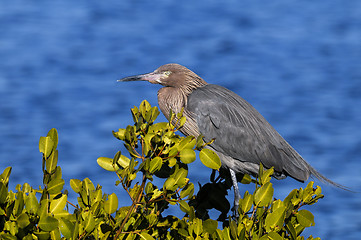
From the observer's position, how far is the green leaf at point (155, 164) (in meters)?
2.46

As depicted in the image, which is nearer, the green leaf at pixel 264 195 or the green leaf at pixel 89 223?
the green leaf at pixel 89 223

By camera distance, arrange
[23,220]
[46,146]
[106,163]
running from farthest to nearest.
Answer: [106,163] < [46,146] < [23,220]

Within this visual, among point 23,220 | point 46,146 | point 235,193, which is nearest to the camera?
point 23,220

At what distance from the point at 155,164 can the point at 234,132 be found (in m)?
2.05

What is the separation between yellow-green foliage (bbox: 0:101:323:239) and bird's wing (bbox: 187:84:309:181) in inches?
59.1

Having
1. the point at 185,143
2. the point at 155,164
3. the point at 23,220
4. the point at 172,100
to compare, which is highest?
the point at 172,100

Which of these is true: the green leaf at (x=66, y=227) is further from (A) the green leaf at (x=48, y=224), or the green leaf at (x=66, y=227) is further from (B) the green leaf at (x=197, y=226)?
(B) the green leaf at (x=197, y=226)

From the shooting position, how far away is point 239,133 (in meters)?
4.46

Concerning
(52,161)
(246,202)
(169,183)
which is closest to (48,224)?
(52,161)

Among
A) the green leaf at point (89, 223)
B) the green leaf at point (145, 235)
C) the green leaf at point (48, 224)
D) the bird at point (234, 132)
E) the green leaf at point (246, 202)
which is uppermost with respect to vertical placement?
the bird at point (234, 132)

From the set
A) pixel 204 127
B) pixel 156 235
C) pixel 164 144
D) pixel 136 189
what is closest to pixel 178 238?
pixel 156 235

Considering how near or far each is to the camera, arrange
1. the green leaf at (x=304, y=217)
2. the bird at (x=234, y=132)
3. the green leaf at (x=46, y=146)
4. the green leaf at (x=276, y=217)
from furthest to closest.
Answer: the bird at (x=234, y=132) < the green leaf at (x=304, y=217) < the green leaf at (x=276, y=217) < the green leaf at (x=46, y=146)

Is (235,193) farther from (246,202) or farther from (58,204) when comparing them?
(58,204)

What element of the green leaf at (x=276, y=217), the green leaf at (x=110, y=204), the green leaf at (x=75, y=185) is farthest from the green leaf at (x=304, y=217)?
the green leaf at (x=75, y=185)
